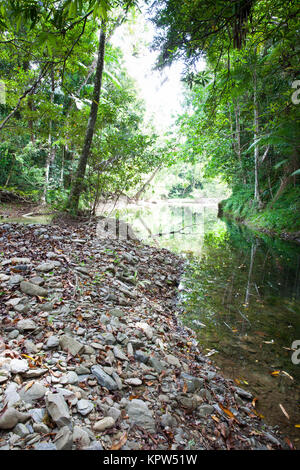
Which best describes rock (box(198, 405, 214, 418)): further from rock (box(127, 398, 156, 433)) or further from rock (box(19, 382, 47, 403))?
rock (box(19, 382, 47, 403))

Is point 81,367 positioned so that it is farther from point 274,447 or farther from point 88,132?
point 88,132

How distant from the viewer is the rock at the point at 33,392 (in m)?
1.47

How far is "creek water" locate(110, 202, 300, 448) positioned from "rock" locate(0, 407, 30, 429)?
1.99m

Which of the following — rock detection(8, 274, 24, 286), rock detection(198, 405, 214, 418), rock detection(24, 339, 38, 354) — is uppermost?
rock detection(8, 274, 24, 286)

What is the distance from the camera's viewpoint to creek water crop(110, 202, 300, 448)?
2.37m

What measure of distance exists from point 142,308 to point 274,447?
194 centimetres

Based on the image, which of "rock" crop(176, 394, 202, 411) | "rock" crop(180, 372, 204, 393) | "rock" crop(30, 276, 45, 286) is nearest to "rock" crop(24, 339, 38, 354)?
"rock" crop(30, 276, 45, 286)

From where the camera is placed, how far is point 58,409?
140 centimetres

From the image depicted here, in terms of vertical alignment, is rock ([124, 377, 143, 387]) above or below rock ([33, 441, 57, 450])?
below

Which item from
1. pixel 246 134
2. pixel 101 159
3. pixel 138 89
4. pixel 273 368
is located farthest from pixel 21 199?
pixel 138 89

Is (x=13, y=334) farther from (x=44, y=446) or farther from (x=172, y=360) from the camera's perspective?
(x=172, y=360)

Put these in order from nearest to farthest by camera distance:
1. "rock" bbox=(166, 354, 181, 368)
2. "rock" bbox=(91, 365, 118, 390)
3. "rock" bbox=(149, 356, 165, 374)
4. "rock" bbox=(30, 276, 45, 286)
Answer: "rock" bbox=(91, 365, 118, 390), "rock" bbox=(149, 356, 165, 374), "rock" bbox=(166, 354, 181, 368), "rock" bbox=(30, 276, 45, 286)

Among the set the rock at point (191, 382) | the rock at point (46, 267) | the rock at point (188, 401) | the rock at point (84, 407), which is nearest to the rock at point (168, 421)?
the rock at point (188, 401)

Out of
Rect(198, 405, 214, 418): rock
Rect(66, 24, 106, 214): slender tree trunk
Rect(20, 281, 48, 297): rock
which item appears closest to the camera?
Rect(198, 405, 214, 418): rock
